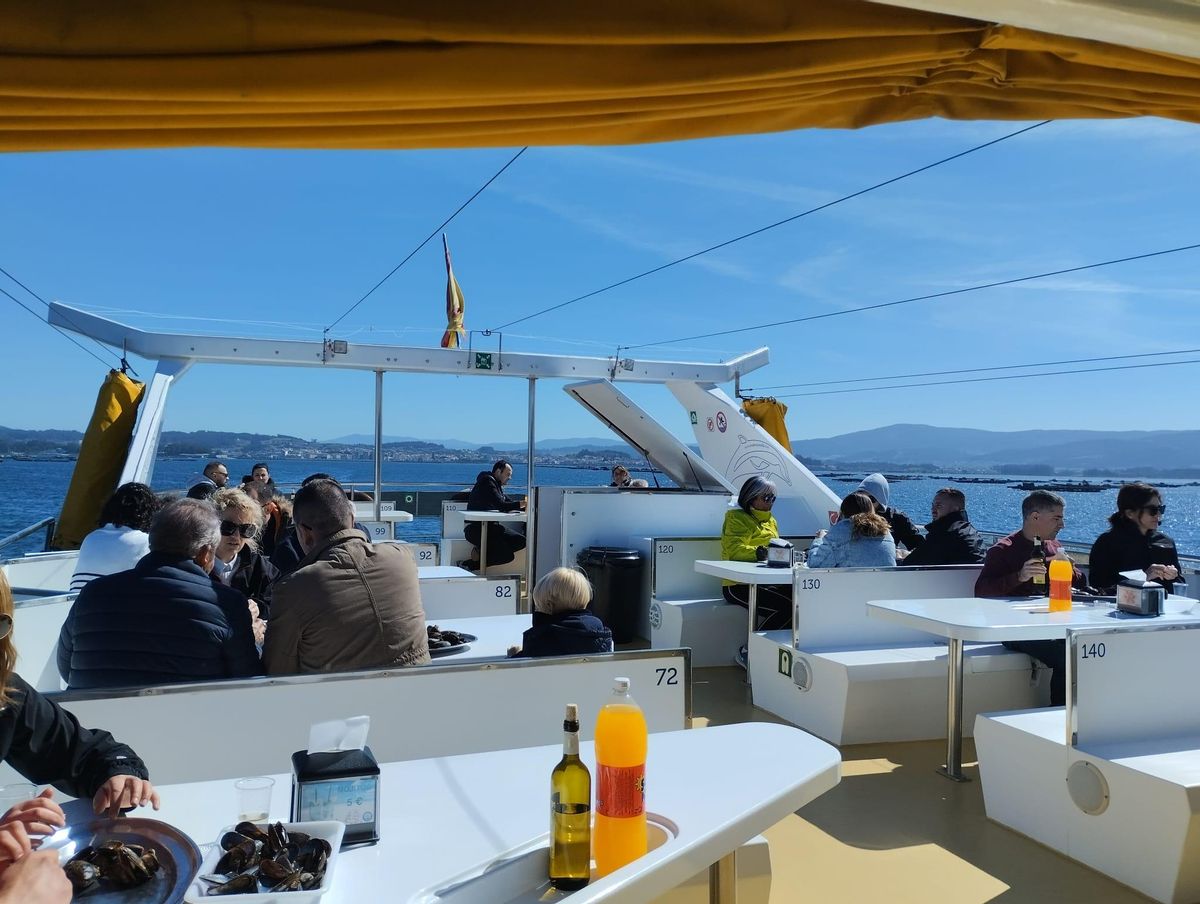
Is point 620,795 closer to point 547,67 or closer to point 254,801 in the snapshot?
point 254,801

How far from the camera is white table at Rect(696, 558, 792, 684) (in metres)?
4.88

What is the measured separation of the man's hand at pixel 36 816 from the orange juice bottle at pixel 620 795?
2.68ft

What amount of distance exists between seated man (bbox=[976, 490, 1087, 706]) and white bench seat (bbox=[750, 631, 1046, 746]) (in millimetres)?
170

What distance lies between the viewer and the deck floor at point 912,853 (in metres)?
2.83

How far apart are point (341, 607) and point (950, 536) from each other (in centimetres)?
394

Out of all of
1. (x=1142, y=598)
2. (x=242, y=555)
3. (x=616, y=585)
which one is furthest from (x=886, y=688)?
(x=242, y=555)

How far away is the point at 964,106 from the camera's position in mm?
1498

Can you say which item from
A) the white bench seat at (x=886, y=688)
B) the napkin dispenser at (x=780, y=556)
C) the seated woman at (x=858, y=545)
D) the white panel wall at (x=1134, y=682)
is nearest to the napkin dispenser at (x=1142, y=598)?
the white panel wall at (x=1134, y=682)

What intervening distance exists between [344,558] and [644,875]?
1540 mm

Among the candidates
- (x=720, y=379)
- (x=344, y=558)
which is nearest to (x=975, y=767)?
(x=344, y=558)

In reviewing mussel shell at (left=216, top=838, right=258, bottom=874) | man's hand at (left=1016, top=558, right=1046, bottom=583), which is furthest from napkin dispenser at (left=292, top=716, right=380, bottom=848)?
man's hand at (left=1016, top=558, right=1046, bottom=583)

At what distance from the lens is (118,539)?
3.62m

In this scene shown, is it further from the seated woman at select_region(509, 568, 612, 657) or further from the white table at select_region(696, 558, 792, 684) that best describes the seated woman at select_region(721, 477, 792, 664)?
the seated woman at select_region(509, 568, 612, 657)

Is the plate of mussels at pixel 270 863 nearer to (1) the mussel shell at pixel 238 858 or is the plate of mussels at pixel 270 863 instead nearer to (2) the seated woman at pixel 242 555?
(1) the mussel shell at pixel 238 858
